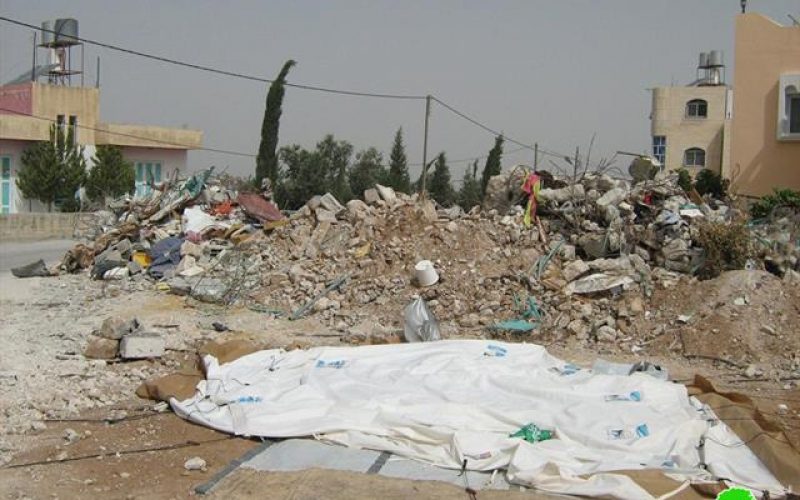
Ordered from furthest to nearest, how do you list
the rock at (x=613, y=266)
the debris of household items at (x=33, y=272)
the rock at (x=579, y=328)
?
the debris of household items at (x=33, y=272) < the rock at (x=613, y=266) < the rock at (x=579, y=328)

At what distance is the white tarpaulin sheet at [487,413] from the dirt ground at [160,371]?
404 mm

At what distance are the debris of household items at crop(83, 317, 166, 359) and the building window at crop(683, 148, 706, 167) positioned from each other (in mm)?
43580

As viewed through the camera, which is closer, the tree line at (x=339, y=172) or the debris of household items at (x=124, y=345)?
the debris of household items at (x=124, y=345)

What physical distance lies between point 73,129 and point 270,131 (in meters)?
13.6

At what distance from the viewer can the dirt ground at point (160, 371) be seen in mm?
5566

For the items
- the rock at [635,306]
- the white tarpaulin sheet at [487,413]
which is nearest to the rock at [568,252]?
the rock at [635,306]

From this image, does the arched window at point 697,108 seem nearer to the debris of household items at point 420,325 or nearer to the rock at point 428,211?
the rock at point 428,211

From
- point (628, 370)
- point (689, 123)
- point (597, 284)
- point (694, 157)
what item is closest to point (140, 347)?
point (628, 370)

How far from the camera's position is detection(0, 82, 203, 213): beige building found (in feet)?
113

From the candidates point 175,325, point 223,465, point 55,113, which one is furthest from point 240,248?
point 55,113

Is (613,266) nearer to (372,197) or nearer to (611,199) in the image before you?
(611,199)

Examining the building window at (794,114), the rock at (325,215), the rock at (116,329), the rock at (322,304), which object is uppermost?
the building window at (794,114)

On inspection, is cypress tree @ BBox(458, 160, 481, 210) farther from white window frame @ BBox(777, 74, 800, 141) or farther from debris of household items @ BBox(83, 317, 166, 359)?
debris of household items @ BBox(83, 317, 166, 359)

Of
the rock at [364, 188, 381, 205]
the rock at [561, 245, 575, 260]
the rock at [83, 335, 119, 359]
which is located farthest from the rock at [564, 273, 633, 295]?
the rock at [83, 335, 119, 359]
